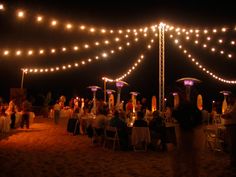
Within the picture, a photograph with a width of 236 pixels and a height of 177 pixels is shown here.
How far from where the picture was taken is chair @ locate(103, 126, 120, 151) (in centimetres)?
725

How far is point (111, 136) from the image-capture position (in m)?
7.62

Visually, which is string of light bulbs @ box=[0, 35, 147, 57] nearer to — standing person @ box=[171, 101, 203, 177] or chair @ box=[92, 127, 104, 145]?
chair @ box=[92, 127, 104, 145]

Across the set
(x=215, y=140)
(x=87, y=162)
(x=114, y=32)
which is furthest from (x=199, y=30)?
(x=87, y=162)

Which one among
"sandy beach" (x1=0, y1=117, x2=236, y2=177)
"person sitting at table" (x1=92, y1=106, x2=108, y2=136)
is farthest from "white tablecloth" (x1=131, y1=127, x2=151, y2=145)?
"person sitting at table" (x1=92, y1=106, x2=108, y2=136)

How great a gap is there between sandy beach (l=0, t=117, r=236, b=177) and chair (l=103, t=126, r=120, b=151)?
0.94 feet

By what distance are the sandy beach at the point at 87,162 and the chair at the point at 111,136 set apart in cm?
29

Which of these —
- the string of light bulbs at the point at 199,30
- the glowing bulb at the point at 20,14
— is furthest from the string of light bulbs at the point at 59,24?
the string of light bulbs at the point at 199,30

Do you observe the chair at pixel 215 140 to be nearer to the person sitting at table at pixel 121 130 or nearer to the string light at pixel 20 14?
the person sitting at table at pixel 121 130

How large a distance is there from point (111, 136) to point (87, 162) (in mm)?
1951

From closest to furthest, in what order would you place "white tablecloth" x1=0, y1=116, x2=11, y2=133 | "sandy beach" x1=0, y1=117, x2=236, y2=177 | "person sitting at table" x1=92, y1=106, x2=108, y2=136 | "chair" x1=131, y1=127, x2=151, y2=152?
"sandy beach" x1=0, y1=117, x2=236, y2=177
"chair" x1=131, y1=127, x2=151, y2=152
"person sitting at table" x1=92, y1=106, x2=108, y2=136
"white tablecloth" x1=0, y1=116, x2=11, y2=133

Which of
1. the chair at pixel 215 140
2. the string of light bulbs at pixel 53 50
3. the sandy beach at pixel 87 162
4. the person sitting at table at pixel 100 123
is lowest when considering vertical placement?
the sandy beach at pixel 87 162

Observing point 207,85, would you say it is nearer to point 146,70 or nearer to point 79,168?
point 146,70

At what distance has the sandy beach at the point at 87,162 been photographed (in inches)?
193

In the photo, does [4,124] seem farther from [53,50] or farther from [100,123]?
[100,123]
